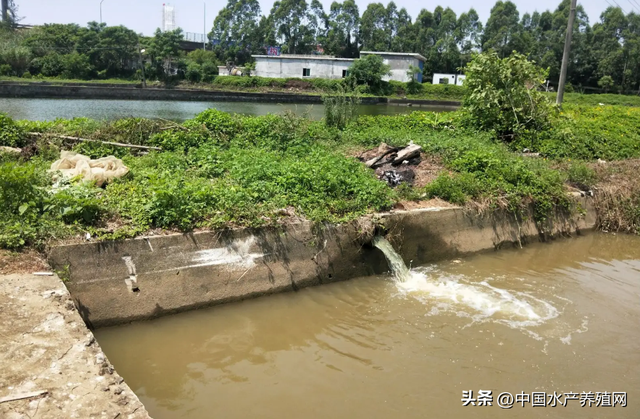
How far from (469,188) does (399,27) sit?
243 ft

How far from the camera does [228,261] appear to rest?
578cm

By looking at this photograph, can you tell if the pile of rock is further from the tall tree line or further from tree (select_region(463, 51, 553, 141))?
the tall tree line

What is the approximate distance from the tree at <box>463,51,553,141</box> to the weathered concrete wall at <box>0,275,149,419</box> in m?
10.3

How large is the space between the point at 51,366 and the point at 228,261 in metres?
2.54

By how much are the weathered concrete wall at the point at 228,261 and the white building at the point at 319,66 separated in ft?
155

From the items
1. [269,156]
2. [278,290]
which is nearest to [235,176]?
[269,156]

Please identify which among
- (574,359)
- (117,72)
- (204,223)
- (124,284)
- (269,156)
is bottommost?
(574,359)

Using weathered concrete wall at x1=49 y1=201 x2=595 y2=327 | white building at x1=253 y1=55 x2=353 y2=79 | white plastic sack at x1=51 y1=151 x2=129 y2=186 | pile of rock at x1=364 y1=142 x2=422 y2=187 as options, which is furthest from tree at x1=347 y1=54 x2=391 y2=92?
white plastic sack at x1=51 y1=151 x2=129 y2=186

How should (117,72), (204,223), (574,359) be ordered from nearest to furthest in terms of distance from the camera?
(574,359)
(204,223)
(117,72)

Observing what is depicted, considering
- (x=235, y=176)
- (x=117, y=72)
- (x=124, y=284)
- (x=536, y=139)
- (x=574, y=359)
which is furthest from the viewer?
(x=117, y=72)

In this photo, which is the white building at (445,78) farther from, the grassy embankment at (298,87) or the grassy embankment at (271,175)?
the grassy embankment at (271,175)

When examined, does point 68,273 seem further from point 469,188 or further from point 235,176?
point 469,188

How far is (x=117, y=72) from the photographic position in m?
50.9

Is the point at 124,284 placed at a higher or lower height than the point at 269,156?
lower
